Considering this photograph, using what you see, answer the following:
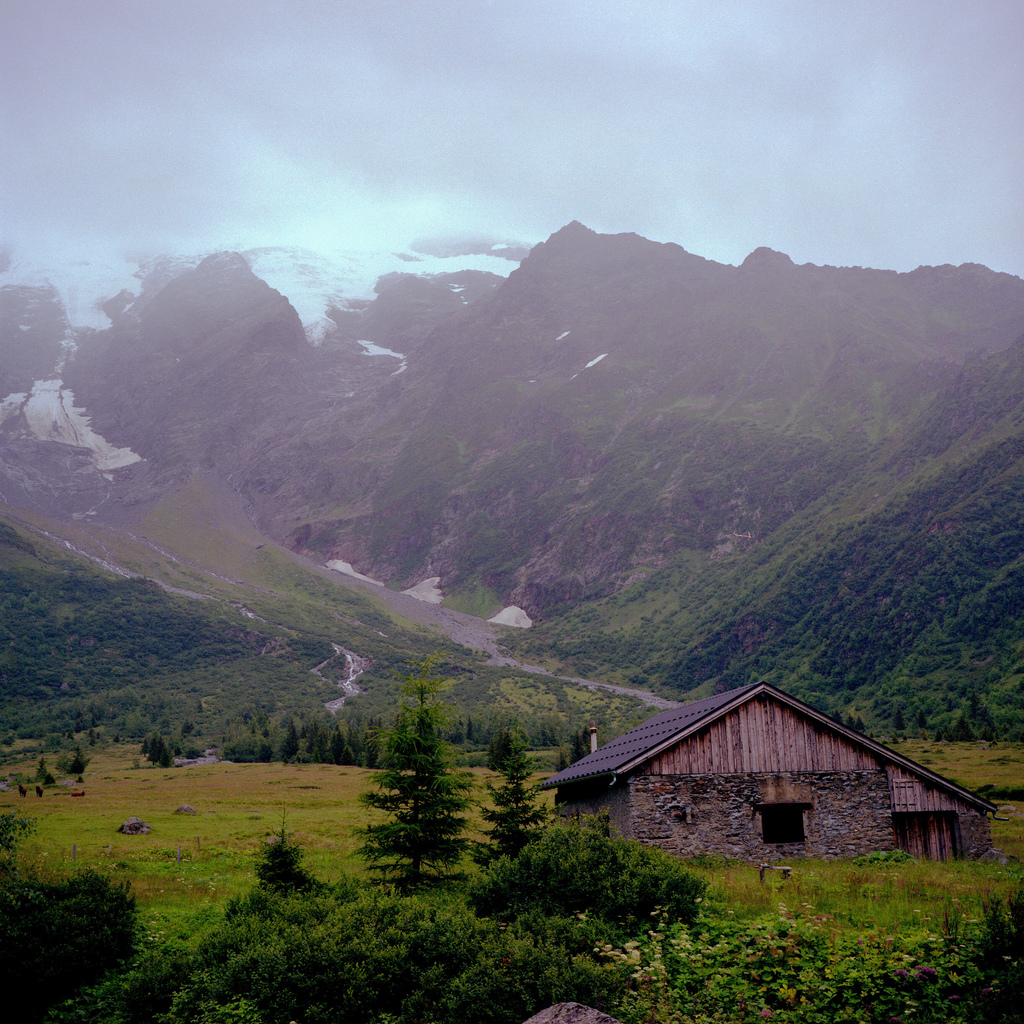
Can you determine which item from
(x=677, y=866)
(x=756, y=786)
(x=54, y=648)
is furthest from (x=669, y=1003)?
(x=54, y=648)

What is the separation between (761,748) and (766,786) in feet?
3.69

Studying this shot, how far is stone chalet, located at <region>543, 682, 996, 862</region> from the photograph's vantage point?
21297 millimetres

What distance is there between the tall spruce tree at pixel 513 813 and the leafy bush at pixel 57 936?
10.4 meters

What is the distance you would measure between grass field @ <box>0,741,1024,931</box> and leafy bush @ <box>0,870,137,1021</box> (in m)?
3.43

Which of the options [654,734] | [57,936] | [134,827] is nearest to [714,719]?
[654,734]

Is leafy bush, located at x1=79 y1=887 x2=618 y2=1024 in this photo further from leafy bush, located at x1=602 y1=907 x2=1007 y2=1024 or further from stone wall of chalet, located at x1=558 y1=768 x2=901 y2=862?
stone wall of chalet, located at x1=558 y1=768 x2=901 y2=862

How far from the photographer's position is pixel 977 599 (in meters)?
110

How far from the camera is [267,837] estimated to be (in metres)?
33.6

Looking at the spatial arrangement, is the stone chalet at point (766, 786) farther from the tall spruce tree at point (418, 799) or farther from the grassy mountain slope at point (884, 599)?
the grassy mountain slope at point (884, 599)

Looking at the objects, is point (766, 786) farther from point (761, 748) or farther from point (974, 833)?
point (974, 833)

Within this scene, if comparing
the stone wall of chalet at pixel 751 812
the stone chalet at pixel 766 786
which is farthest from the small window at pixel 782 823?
the stone wall of chalet at pixel 751 812

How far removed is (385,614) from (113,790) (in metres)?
145

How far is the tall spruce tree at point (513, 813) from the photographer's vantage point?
2288 centimetres

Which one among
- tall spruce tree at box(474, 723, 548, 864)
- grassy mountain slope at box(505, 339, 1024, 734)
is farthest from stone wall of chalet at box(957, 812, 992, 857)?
grassy mountain slope at box(505, 339, 1024, 734)
